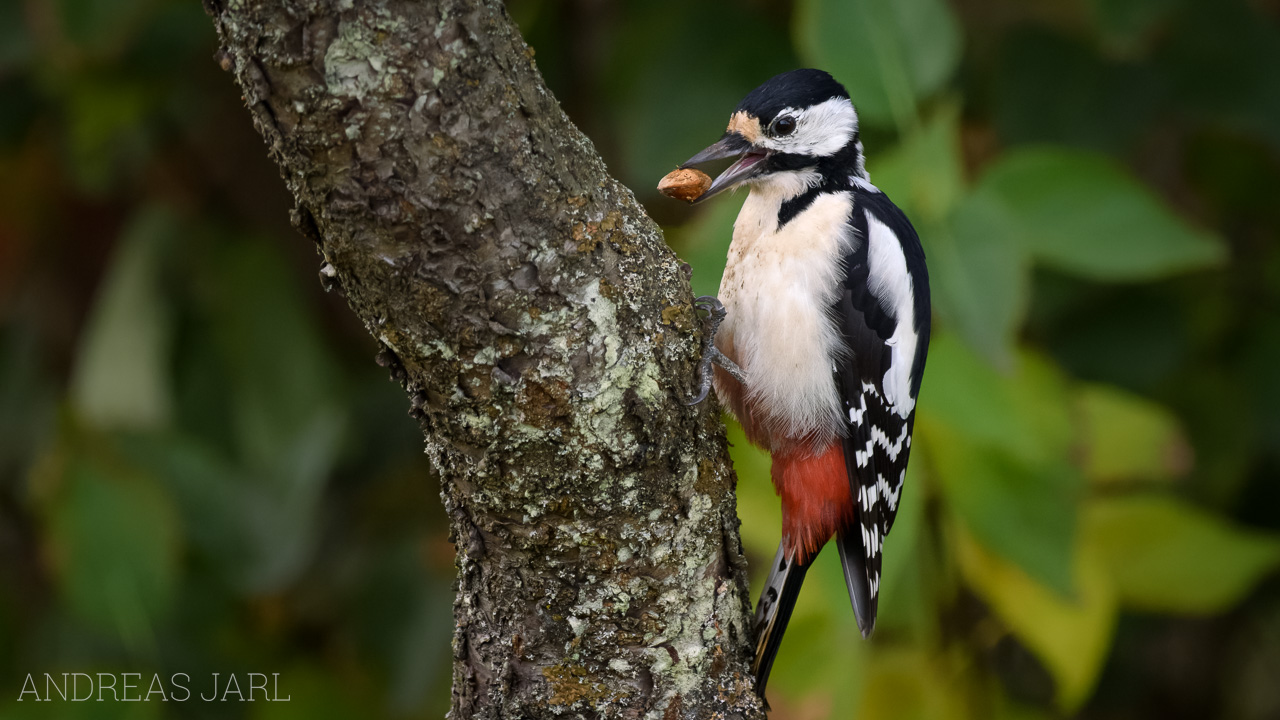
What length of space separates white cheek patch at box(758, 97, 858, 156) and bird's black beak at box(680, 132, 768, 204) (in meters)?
0.03

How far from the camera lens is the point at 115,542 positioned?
2.55m

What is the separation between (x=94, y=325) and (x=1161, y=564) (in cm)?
322

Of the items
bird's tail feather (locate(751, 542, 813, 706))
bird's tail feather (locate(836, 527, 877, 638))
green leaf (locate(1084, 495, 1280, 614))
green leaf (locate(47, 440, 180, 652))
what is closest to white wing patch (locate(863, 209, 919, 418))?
bird's tail feather (locate(836, 527, 877, 638))

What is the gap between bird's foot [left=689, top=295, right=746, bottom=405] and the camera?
1.50m

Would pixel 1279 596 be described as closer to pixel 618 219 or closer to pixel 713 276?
pixel 713 276

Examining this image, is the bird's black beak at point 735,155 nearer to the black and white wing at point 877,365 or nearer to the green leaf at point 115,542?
the black and white wing at point 877,365

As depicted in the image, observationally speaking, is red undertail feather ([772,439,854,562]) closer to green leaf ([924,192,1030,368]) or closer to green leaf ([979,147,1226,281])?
green leaf ([924,192,1030,368])

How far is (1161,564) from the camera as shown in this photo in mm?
2596

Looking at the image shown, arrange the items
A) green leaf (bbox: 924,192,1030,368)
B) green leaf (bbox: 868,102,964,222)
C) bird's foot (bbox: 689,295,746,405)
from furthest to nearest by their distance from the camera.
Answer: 1. green leaf (bbox: 868,102,964,222)
2. green leaf (bbox: 924,192,1030,368)
3. bird's foot (bbox: 689,295,746,405)

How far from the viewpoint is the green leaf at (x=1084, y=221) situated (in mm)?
2227

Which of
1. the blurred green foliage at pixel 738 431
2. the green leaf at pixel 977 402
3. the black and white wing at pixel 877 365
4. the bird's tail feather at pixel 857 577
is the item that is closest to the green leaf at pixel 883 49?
the blurred green foliage at pixel 738 431

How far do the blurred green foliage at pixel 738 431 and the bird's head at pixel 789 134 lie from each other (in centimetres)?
12

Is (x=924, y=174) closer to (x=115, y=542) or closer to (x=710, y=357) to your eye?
(x=710, y=357)

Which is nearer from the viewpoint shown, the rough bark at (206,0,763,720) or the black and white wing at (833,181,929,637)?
the rough bark at (206,0,763,720)
